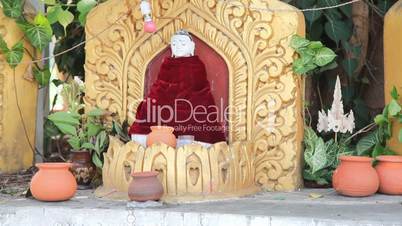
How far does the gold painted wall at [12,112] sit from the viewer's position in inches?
214

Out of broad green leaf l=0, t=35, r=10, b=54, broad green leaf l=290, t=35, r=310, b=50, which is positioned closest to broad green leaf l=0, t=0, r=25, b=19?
broad green leaf l=0, t=35, r=10, b=54

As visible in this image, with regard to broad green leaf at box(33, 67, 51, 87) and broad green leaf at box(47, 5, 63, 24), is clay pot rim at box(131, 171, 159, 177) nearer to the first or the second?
broad green leaf at box(33, 67, 51, 87)

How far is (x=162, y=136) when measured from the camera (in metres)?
4.45

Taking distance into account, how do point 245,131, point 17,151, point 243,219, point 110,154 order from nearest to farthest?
point 243,219, point 110,154, point 245,131, point 17,151

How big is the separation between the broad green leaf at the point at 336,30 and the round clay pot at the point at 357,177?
1540 millimetres

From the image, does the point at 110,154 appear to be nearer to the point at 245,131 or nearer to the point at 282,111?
the point at 245,131

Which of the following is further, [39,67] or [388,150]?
[39,67]

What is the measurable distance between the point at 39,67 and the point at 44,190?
1.72 meters

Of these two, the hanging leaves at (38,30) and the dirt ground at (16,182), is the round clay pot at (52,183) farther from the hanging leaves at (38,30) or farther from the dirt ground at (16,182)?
the hanging leaves at (38,30)

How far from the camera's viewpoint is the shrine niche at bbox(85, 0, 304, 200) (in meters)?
4.59

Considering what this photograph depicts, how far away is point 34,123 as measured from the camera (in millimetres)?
5652

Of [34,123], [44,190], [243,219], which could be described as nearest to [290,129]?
[243,219]

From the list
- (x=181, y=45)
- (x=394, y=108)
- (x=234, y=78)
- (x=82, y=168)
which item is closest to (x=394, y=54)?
(x=394, y=108)

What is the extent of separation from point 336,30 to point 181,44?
1.69 metres
